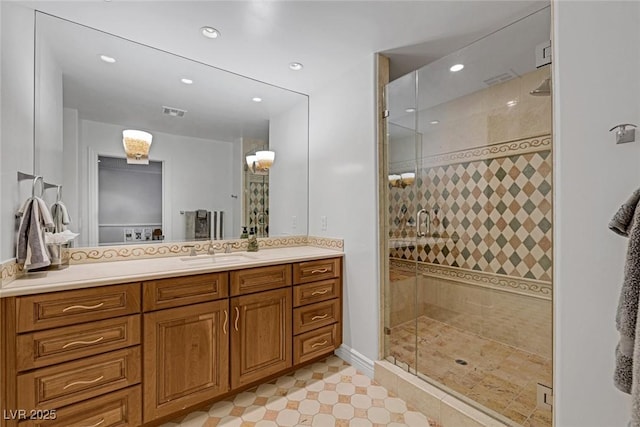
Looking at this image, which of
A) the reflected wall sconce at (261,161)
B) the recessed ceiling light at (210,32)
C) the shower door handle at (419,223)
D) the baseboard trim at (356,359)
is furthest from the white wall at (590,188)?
the reflected wall sconce at (261,161)

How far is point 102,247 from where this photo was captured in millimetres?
1913

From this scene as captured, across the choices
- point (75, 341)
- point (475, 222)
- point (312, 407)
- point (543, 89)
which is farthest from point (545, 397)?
point (75, 341)

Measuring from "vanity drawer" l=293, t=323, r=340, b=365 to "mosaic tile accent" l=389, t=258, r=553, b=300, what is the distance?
0.69 metres

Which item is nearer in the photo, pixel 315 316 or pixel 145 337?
pixel 145 337

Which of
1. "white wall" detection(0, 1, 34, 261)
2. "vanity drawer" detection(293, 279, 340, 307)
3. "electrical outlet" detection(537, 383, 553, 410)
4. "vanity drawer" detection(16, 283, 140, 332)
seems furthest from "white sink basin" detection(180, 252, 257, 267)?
"electrical outlet" detection(537, 383, 553, 410)

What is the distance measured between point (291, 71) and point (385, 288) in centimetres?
195

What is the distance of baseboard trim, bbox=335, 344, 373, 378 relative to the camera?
2.17m

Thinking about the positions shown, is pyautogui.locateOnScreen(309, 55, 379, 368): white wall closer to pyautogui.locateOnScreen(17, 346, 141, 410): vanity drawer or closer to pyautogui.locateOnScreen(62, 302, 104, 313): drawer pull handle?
pyautogui.locateOnScreen(17, 346, 141, 410): vanity drawer

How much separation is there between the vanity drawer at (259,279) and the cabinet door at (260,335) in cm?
4

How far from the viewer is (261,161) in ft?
8.94

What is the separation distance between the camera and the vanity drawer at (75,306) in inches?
49.0

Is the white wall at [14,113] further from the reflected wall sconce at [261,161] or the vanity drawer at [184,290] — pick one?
the reflected wall sconce at [261,161]

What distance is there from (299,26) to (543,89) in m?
1.46

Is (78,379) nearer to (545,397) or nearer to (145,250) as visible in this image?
(145,250)
